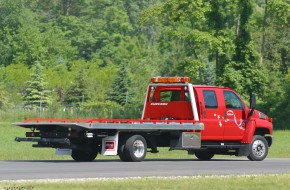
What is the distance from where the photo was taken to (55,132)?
30.5 metres

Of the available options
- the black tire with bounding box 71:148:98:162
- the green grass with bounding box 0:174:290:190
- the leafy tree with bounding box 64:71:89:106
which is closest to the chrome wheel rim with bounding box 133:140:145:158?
the black tire with bounding box 71:148:98:162

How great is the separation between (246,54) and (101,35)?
100 meters

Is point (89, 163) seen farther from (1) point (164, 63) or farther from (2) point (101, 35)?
(2) point (101, 35)

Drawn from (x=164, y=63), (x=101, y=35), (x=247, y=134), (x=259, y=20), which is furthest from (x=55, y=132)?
(x=101, y=35)

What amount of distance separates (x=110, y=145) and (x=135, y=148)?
789 mm

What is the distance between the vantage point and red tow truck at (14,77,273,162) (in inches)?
1204

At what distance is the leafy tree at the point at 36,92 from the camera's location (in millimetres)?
107750

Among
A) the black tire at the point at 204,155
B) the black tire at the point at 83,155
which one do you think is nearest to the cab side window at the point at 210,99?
the black tire at the point at 204,155

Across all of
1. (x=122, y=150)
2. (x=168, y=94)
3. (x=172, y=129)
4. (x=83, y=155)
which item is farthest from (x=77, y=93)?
(x=122, y=150)

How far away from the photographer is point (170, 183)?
22859mm

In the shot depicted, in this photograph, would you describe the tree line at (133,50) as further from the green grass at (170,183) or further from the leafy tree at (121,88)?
the green grass at (170,183)

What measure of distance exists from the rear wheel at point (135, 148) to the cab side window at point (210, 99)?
2.63 meters

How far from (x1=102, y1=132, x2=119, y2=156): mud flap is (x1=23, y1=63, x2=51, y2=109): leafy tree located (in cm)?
7568

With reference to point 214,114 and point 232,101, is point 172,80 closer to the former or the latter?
point 214,114
